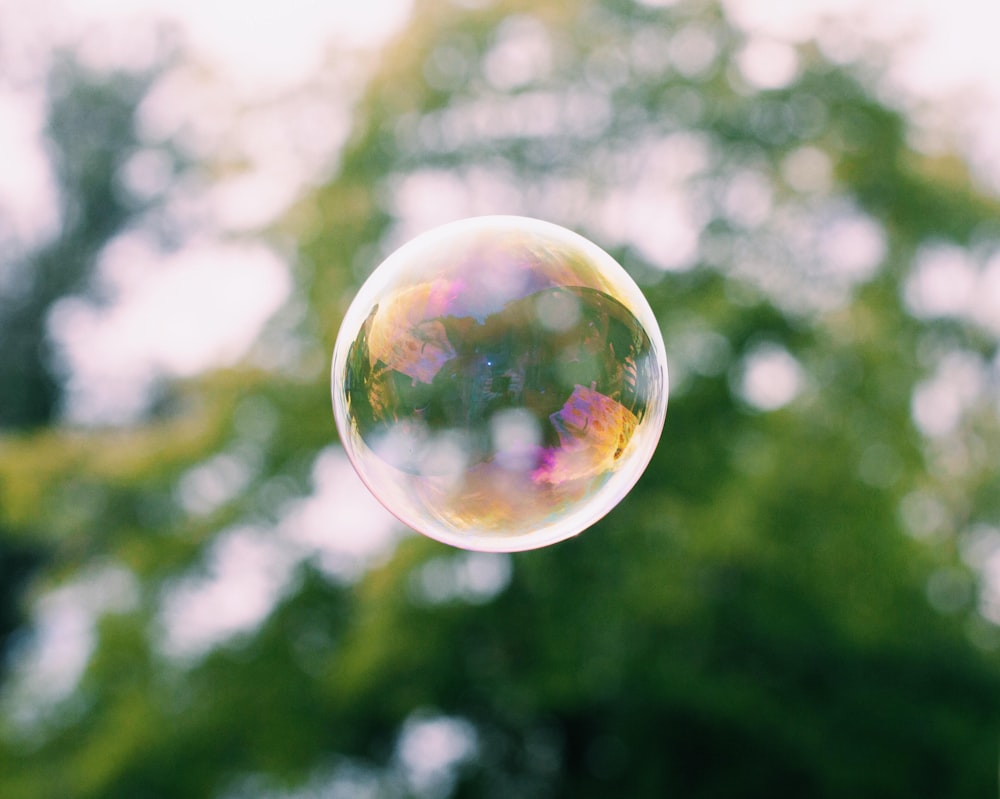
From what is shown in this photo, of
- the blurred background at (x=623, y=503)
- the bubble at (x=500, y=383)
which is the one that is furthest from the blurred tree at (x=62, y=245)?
the bubble at (x=500, y=383)

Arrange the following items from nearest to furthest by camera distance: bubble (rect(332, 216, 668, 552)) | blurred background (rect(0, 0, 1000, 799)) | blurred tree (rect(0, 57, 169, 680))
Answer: bubble (rect(332, 216, 668, 552)), blurred background (rect(0, 0, 1000, 799)), blurred tree (rect(0, 57, 169, 680))

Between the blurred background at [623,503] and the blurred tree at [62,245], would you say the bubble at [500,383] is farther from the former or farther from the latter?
the blurred tree at [62,245]

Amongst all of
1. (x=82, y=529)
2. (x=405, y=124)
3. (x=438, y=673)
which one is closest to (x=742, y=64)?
(x=405, y=124)

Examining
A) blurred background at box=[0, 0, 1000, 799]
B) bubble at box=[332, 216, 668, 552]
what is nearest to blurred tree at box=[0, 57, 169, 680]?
blurred background at box=[0, 0, 1000, 799]

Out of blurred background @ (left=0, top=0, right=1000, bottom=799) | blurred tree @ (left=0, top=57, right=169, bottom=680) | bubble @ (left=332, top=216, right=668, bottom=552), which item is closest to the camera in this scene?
bubble @ (left=332, top=216, right=668, bottom=552)

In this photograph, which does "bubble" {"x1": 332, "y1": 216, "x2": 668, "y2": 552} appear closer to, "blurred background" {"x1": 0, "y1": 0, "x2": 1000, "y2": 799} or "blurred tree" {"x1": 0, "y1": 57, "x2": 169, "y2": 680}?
"blurred background" {"x1": 0, "y1": 0, "x2": 1000, "y2": 799}

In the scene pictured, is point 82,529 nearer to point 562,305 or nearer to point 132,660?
point 132,660

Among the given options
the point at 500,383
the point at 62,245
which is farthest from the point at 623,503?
the point at 62,245

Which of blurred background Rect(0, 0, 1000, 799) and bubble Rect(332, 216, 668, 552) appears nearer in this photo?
bubble Rect(332, 216, 668, 552)
